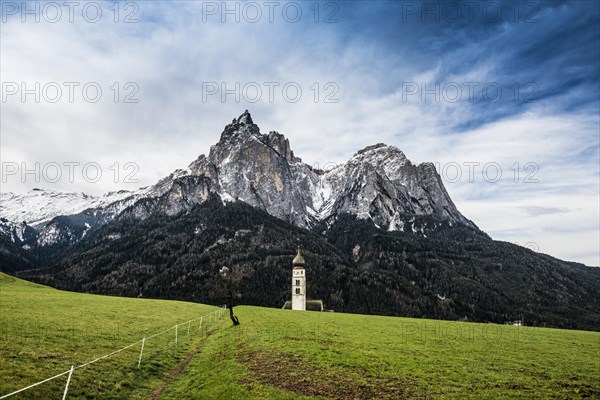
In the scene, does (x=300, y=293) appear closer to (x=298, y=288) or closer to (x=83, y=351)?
(x=298, y=288)

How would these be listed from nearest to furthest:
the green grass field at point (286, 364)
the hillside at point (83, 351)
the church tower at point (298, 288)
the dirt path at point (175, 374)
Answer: the hillside at point (83, 351), the green grass field at point (286, 364), the dirt path at point (175, 374), the church tower at point (298, 288)

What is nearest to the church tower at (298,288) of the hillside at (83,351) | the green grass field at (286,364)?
the hillside at (83,351)

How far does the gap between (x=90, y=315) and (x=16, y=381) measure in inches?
1169

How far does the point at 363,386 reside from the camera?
74.5 ft

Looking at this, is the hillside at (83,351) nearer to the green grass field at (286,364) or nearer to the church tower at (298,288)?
the green grass field at (286,364)

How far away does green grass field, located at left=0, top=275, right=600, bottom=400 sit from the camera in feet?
72.1

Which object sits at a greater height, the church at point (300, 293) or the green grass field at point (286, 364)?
the green grass field at point (286, 364)

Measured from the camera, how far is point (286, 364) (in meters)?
27.6

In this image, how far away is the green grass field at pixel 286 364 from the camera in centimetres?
2197

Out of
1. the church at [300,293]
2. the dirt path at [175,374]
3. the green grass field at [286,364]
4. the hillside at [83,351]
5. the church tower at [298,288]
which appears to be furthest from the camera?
the church at [300,293]

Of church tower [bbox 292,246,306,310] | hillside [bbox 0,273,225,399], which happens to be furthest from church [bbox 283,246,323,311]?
hillside [bbox 0,273,225,399]

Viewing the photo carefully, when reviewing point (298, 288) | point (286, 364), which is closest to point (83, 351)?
point (286, 364)

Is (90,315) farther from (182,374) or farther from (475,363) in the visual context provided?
(475,363)

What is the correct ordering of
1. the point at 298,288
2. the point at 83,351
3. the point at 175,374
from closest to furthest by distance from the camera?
1. the point at 175,374
2. the point at 83,351
3. the point at 298,288
